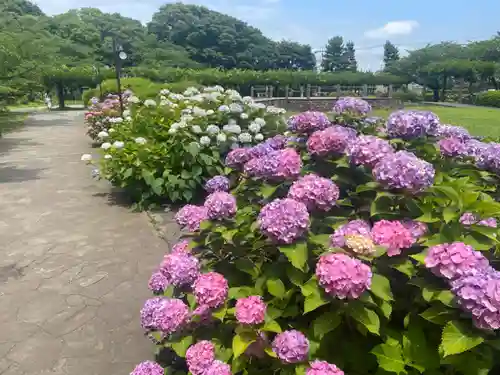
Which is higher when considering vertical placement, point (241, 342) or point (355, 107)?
point (355, 107)

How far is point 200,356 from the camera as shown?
187 cm

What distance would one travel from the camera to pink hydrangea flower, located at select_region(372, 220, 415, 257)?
1.75 metres

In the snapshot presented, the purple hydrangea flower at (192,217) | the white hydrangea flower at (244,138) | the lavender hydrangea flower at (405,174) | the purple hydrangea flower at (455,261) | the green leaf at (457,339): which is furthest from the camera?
the white hydrangea flower at (244,138)

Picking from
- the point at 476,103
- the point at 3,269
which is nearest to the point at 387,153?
the point at 3,269

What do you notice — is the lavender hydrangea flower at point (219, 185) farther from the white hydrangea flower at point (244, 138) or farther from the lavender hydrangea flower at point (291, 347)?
the white hydrangea flower at point (244, 138)

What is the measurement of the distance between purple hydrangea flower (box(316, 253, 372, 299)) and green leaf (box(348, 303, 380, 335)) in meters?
0.08

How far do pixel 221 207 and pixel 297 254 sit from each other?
19.4 inches

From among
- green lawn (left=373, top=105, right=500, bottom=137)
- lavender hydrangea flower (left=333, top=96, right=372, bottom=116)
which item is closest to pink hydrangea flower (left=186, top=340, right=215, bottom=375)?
lavender hydrangea flower (left=333, top=96, right=372, bottom=116)

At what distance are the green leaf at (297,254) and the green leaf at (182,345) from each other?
0.66 m

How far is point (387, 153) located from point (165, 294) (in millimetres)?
1282

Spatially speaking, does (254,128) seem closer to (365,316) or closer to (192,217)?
(192,217)

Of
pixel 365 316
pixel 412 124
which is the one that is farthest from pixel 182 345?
pixel 412 124

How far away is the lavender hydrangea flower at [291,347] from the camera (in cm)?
168

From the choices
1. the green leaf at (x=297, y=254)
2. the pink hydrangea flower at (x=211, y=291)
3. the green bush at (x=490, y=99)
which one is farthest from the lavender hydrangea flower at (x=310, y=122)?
the green bush at (x=490, y=99)
